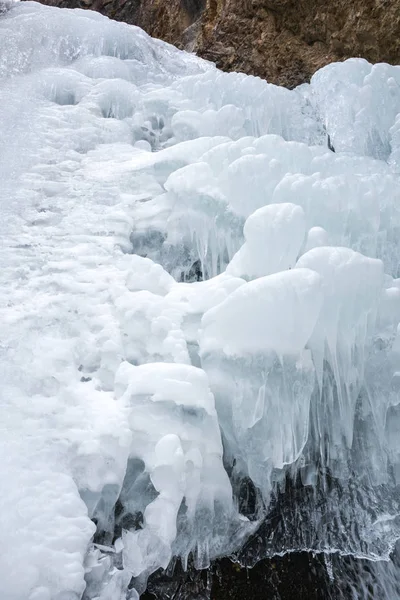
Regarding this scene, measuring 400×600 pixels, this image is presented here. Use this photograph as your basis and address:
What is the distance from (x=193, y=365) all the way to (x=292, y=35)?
653 cm

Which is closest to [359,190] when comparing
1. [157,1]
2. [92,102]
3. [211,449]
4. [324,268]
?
[324,268]

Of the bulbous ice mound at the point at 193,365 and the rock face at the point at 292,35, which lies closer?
the bulbous ice mound at the point at 193,365

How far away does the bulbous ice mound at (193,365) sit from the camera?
212 cm

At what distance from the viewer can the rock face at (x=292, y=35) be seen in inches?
267

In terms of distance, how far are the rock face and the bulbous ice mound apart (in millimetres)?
3448

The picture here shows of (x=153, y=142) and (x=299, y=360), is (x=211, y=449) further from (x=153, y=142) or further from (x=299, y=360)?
(x=153, y=142)

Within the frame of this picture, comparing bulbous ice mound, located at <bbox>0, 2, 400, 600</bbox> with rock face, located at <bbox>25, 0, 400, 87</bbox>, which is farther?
rock face, located at <bbox>25, 0, 400, 87</bbox>

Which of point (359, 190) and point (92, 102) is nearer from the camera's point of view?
point (359, 190)

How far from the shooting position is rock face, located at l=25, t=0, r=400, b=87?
22.2 feet

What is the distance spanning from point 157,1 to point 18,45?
566cm

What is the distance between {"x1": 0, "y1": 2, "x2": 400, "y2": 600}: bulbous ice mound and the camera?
212 centimetres

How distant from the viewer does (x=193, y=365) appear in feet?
8.96

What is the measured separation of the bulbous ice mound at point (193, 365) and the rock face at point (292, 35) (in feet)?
11.3

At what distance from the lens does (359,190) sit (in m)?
3.57
